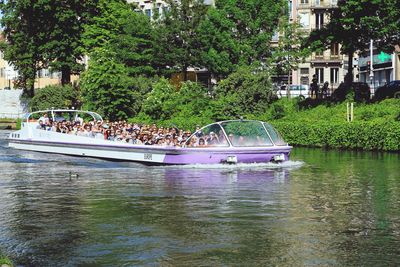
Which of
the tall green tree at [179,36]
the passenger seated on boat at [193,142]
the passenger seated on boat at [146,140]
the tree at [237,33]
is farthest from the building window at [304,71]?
the passenger seated on boat at [193,142]

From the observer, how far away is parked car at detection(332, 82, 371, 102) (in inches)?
2700

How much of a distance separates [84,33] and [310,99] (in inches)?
1112

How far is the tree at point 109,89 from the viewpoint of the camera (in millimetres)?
81562

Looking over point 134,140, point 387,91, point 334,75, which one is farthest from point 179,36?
point 134,140

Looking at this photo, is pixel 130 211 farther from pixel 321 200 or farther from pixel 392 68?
pixel 392 68

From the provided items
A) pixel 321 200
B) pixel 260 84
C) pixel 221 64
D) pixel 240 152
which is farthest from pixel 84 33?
pixel 321 200

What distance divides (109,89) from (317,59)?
3532cm

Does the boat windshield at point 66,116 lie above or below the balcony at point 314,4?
below

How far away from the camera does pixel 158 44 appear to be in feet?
277

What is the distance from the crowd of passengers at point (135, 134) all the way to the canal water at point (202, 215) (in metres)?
1.70

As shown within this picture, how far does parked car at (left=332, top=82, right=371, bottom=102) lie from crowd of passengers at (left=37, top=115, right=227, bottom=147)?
21.6 m

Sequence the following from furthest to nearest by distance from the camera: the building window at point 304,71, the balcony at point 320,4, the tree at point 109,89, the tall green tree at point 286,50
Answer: the building window at point 304,71 < the balcony at point 320,4 < the tree at point 109,89 < the tall green tree at point 286,50

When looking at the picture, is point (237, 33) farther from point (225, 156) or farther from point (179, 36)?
point (225, 156)

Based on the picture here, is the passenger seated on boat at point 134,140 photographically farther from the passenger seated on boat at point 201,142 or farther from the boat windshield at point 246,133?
the boat windshield at point 246,133
